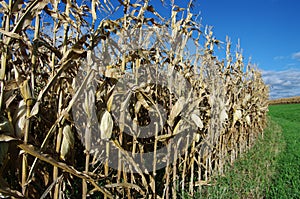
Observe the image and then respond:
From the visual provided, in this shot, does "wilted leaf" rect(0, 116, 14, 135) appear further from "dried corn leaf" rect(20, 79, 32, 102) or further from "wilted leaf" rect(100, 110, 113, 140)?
"wilted leaf" rect(100, 110, 113, 140)

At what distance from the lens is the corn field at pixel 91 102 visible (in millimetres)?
1423

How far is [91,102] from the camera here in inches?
68.0

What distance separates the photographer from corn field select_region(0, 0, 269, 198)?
56.0 inches

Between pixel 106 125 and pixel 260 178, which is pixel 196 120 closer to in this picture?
pixel 106 125

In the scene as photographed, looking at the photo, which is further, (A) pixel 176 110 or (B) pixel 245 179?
(B) pixel 245 179

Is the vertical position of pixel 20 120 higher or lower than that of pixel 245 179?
higher

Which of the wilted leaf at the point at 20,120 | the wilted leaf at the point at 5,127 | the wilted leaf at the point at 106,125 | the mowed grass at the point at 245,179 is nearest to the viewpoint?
the wilted leaf at the point at 5,127

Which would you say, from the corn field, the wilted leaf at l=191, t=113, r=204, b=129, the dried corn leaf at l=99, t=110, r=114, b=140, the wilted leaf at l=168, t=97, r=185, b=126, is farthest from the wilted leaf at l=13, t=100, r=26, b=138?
the wilted leaf at l=191, t=113, r=204, b=129

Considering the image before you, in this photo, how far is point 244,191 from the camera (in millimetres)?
3275

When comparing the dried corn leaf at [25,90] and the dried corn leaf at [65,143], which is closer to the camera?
the dried corn leaf at [25,90]

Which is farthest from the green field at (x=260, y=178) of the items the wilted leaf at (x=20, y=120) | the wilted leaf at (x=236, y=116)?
the wilted leaf at (x=20, y=120)

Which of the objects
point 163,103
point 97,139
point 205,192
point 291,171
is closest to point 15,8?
point 97,139

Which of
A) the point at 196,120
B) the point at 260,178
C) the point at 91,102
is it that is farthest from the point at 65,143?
the point at 260,178

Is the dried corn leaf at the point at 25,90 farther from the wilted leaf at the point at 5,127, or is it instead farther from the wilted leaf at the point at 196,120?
the wilted leaf at the point at 196,120
